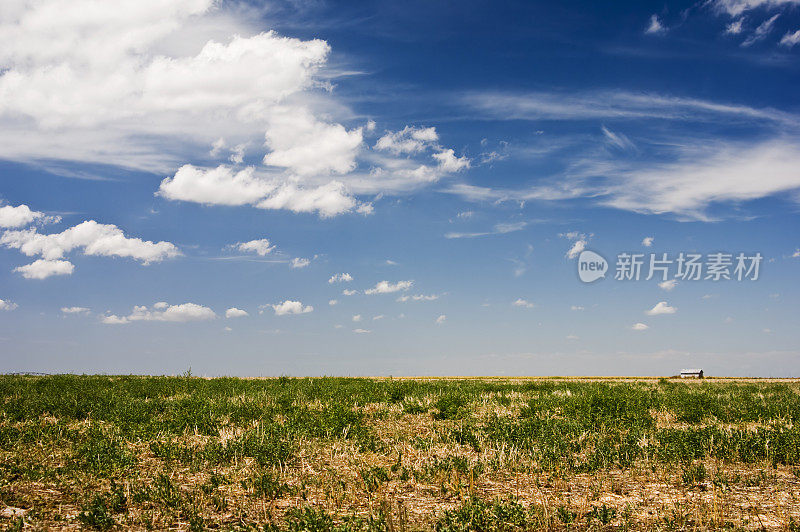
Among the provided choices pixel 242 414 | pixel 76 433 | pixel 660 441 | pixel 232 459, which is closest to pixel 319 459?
pixel 232 459

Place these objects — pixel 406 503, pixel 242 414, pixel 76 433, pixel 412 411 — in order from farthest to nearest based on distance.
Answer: pixel 412 411 → pixel 242 414 → pixel 76 433 → pixel 406 503

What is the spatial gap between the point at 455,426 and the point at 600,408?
4117 mm

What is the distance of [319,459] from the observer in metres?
9.62

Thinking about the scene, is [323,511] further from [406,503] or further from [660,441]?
[660,441]

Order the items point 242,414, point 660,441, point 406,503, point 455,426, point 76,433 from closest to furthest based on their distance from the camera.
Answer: point 406,503 → point 660,441 → point 76,433 → point 455,426 → point 242,414

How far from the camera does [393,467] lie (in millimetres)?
8805

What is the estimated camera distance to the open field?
6801mm

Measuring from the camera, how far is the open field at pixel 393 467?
22.3 ft

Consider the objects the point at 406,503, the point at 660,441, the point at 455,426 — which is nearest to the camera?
the point at 406,503

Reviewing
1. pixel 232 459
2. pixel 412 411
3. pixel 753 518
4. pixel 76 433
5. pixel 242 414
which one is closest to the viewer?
pixel 753 518

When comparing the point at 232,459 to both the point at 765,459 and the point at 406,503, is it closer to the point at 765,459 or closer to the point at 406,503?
the point at 406,503

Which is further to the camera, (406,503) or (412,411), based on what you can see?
(412,411)

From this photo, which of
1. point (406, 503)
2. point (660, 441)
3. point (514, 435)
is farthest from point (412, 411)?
point (406, 503)

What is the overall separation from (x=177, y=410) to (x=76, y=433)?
2772 millimetres
